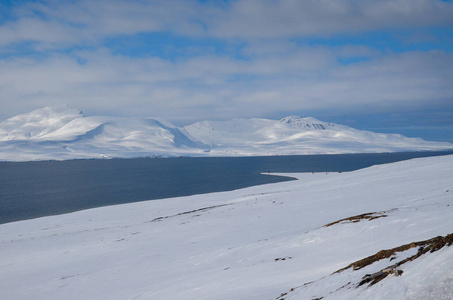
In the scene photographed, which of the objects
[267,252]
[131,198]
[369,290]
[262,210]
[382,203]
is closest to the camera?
[369,290]

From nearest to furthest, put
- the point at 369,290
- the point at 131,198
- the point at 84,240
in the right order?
the point at 369,290
the point at 84,240
the point at 131,198

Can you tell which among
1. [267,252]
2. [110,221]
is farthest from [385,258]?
[110,221]

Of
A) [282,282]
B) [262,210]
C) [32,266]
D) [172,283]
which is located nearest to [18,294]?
[32,266]

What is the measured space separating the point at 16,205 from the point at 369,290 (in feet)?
235

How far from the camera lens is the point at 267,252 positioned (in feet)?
53.0

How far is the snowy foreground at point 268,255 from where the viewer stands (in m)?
8.12

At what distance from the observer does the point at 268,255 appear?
15.7 meters

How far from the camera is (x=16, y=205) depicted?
64.3 metres

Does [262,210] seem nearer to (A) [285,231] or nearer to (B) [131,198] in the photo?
(A) [285,231]

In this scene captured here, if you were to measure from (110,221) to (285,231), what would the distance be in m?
26.8

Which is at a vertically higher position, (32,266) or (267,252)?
(267,252)

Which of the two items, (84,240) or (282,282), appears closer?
(282,282)

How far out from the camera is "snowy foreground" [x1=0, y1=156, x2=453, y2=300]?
8.12 m

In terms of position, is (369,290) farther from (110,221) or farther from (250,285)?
(110,221)
